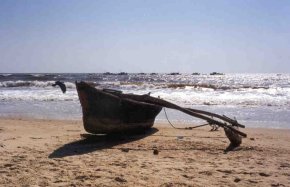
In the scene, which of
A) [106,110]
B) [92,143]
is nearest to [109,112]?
[106,110]

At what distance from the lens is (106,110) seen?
8.12 metres

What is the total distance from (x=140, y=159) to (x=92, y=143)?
6.01 feet

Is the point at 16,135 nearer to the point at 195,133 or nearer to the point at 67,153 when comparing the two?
the point at 67,153

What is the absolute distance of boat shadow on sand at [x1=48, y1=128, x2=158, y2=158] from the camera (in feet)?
22.4

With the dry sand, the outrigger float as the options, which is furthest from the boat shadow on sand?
the outrigger float

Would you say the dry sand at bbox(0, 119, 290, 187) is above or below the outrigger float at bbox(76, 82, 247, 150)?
below

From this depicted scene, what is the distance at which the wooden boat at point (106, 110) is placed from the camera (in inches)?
314

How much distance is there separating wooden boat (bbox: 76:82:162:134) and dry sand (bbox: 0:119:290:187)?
0.28 m

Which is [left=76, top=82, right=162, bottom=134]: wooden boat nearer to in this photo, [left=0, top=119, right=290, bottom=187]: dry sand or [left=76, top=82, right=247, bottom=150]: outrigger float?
[left=76, top=82, right=247, bottom=150]: outrigger float

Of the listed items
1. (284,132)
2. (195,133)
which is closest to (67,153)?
(195,133)

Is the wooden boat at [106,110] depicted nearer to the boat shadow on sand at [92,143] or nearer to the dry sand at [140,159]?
the boat shadow on sand at [92,143]

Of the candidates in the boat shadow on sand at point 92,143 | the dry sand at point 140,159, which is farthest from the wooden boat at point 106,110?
the dry sand at point 140,159

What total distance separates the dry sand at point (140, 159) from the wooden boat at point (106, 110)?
28cm

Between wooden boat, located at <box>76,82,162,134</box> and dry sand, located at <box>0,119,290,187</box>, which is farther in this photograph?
wooden boat, located at <box>76,82,162,134</box>
